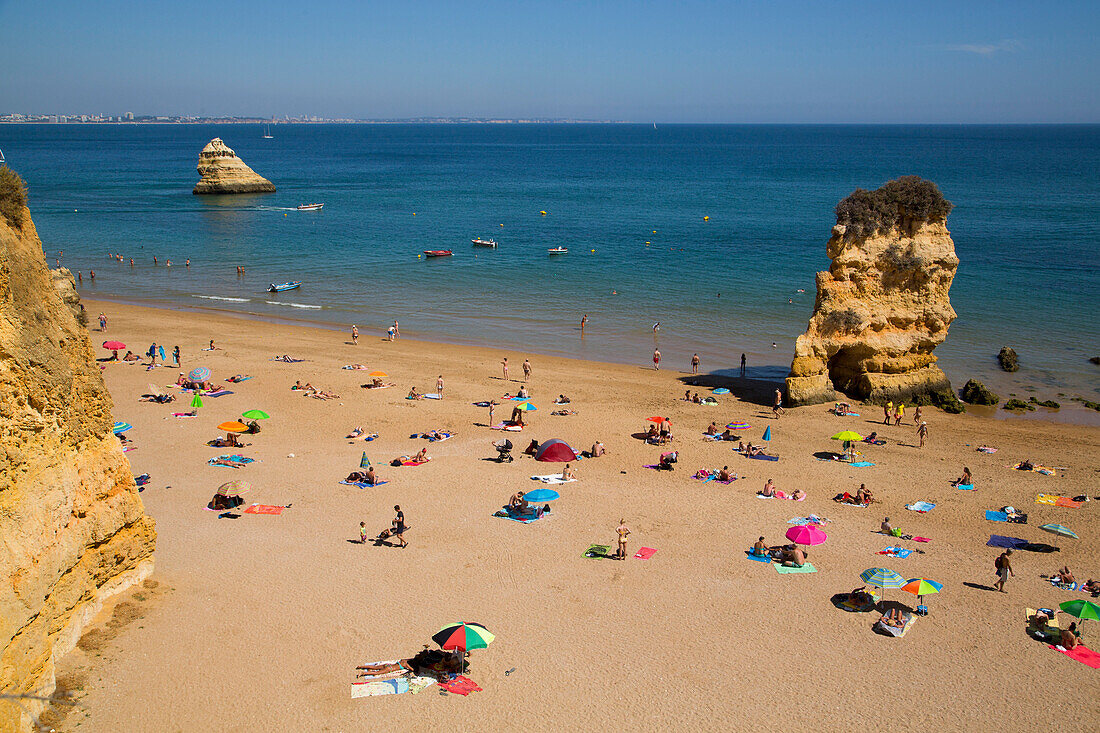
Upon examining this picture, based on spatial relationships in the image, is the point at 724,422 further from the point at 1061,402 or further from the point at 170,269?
the point at 170,269

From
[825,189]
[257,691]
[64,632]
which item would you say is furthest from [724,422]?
[825,189]

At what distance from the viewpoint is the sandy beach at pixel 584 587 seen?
1333 cm

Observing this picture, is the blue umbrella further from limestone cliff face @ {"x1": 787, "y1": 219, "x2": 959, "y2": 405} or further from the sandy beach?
limestone cliff face @ {"x1": 787, "y1": 219, "x2": 959, "y2": 405}

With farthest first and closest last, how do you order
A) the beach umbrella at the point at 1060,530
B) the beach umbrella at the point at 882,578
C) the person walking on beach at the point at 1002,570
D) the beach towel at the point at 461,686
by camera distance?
the beach umbrella at the point at 1060,530 → the person walking on beach at the point at 1002,570 → the beach umbrella at the point at 882,578 → the beach towel at the point at 461,686

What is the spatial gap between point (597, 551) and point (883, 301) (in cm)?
1865

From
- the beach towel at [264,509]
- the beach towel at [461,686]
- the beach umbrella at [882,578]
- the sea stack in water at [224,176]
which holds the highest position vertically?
the sea stack in water at [224,176]

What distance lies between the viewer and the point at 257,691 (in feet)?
43.8

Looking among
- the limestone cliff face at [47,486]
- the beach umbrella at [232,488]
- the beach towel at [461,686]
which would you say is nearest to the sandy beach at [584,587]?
the beach towel at [461,686]

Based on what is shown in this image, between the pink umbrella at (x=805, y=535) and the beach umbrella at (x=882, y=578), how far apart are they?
193 cm

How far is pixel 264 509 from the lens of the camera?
66.6 feet

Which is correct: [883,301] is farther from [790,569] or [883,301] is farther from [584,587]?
[584,587]

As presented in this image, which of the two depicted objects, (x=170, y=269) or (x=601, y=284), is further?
(x=170, y=269)

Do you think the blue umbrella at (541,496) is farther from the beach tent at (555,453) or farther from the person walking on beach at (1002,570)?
the person walking on beach at (1002,570)

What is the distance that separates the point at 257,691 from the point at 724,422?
1943cm
